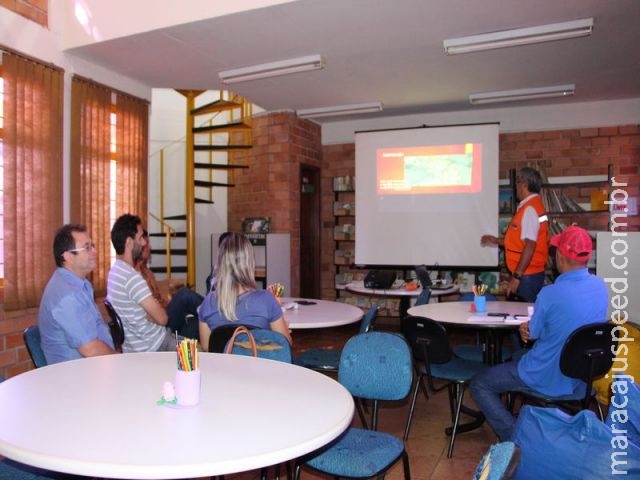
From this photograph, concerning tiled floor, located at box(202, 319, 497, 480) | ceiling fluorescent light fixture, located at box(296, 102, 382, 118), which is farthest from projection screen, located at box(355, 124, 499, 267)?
tiled floor, located at box(202, 319, 497, 480)

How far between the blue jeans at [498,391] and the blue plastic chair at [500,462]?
1611 mm

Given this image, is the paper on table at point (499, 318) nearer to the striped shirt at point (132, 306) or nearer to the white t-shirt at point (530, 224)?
the white t-shirt at point (530, 224)

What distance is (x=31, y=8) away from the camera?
4.10 metres

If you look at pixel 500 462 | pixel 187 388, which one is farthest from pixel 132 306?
pixel 500 462

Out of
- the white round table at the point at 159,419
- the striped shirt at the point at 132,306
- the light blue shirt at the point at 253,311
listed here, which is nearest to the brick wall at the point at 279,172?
the striped shirt at the point at 132,306

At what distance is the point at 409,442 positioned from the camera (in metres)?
3.29

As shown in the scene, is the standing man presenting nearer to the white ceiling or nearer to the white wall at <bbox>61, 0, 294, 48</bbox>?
the white ceiling

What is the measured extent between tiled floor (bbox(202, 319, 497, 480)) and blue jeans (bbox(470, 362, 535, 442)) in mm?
355

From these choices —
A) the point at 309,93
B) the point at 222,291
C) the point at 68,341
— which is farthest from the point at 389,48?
the point at 68,341

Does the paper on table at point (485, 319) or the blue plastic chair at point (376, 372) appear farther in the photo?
the paper on table at point (485, 319)

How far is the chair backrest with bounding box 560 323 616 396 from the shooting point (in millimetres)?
2488

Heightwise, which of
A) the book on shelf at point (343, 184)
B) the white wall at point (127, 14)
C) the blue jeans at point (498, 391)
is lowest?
the blue jeans at point (498, 391)

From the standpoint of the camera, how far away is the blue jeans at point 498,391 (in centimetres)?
271

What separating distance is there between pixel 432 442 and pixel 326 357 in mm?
850
